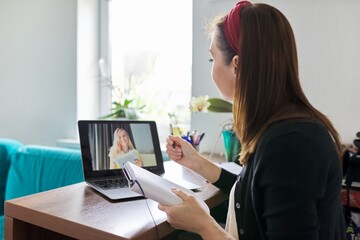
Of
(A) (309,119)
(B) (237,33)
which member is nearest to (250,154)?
(A) (309,119)

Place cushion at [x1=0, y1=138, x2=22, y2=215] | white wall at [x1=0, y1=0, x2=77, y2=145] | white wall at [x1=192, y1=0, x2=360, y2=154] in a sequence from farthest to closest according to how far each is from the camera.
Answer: white wall at [x1=0, y1=0, x2=77, y2=145], cushion at [x1=0, y1=138, x2=22, y2=215], white wall at [x1=192, y1=0, x2=360, y2=154]

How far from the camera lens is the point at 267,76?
646 mm

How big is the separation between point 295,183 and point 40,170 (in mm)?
1506

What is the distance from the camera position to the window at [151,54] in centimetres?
209

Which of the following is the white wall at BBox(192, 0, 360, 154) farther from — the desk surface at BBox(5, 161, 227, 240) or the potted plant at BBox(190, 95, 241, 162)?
the desk surface at BBox(5, 161, 227, 240)

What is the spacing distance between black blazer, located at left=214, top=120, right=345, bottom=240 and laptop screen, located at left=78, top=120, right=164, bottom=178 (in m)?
0.56

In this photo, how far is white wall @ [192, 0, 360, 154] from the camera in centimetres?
138

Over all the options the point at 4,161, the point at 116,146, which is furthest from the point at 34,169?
the point at 116,146

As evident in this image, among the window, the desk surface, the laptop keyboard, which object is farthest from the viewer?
the window

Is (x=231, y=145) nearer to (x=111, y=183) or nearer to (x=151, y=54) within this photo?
(x=111, y=183)

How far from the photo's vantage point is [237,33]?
2.33 feet

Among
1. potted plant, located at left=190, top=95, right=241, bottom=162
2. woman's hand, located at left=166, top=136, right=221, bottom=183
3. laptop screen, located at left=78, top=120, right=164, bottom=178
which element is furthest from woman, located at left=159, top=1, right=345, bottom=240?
potted plant, located at left=190, top=95, right=241, bottom=162

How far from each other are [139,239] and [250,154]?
305 mm

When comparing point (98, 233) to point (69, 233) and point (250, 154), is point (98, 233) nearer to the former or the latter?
point (69, 233)
